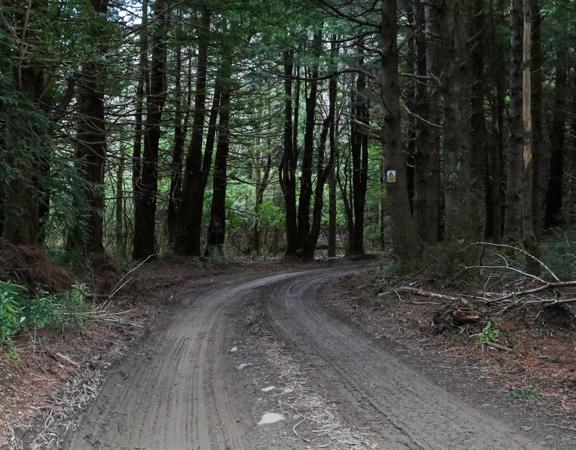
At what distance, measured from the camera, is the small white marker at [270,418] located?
15.7 ft

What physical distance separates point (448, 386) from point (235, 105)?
14595 mm

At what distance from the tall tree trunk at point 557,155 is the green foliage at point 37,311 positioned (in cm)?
1851

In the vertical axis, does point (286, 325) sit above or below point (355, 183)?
below

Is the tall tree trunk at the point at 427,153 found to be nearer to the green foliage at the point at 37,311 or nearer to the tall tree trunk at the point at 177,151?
the tall tree trunk at the point at 177,151

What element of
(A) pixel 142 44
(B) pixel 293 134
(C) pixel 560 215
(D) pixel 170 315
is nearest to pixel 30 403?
(D) pixel 170 315

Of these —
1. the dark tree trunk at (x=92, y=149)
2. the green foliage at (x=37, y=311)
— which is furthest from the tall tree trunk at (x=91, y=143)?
the green foliage at (x=37, y=311)

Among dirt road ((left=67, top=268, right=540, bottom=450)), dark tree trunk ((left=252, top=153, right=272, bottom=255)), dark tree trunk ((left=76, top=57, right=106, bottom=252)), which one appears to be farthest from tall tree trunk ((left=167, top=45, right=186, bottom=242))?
dark tree trunk ((left=252, top=153, right=272, bottom=255))

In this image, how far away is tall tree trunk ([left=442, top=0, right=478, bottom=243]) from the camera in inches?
437

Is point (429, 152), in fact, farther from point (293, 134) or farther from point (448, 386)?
point (293, 134)

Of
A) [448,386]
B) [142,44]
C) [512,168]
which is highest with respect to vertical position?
[142,44]

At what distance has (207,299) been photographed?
41.1 feet

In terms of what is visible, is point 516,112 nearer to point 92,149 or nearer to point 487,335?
point 487,335

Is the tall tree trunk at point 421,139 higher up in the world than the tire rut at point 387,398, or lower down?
higher up

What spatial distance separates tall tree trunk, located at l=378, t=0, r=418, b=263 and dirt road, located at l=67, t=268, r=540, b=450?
15.2ft
